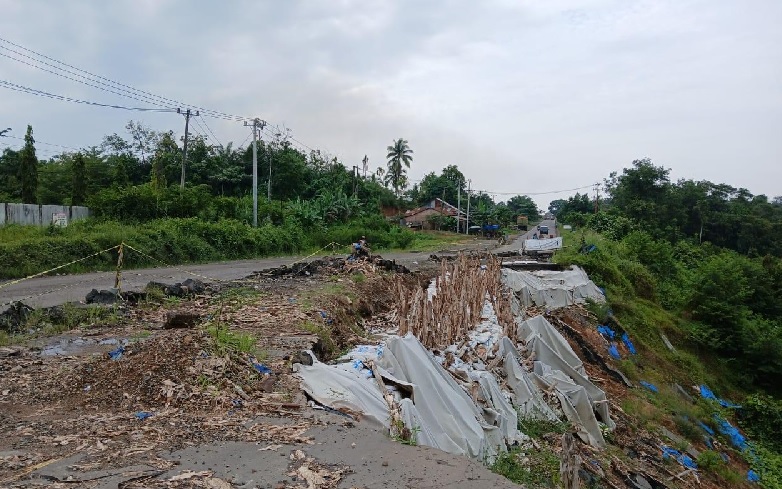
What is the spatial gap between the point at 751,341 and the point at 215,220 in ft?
69.6

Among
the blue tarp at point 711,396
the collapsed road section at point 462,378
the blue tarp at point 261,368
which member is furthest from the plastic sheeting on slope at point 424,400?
the blue tarp at point 711,396

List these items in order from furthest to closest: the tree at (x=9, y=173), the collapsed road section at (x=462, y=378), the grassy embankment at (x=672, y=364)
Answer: the tree at (x=9, y=173) < the grassy embankment at (x=672, y=364) < the collapsed road section at (x=462, y=378)

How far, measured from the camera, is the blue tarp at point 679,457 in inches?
398

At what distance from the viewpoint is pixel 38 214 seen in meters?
20.0

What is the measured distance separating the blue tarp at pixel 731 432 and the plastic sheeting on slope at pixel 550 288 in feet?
16.7

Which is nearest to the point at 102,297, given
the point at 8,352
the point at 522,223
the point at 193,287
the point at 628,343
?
the point at 193,287

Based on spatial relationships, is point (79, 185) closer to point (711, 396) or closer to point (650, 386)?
point (650, 386)

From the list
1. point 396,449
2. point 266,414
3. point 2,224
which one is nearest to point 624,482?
point 396,449

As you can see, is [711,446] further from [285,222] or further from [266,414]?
[285,222]

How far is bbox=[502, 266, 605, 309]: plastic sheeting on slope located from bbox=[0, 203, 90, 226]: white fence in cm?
1573

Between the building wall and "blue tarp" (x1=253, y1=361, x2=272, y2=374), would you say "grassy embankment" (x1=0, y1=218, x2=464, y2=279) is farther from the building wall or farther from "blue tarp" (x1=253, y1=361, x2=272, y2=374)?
the building wall

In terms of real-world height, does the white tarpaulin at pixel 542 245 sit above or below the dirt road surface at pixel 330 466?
above

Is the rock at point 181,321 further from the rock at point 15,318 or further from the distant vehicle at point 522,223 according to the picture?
the distant vehicle at point 522,223

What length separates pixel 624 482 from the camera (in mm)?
7680
